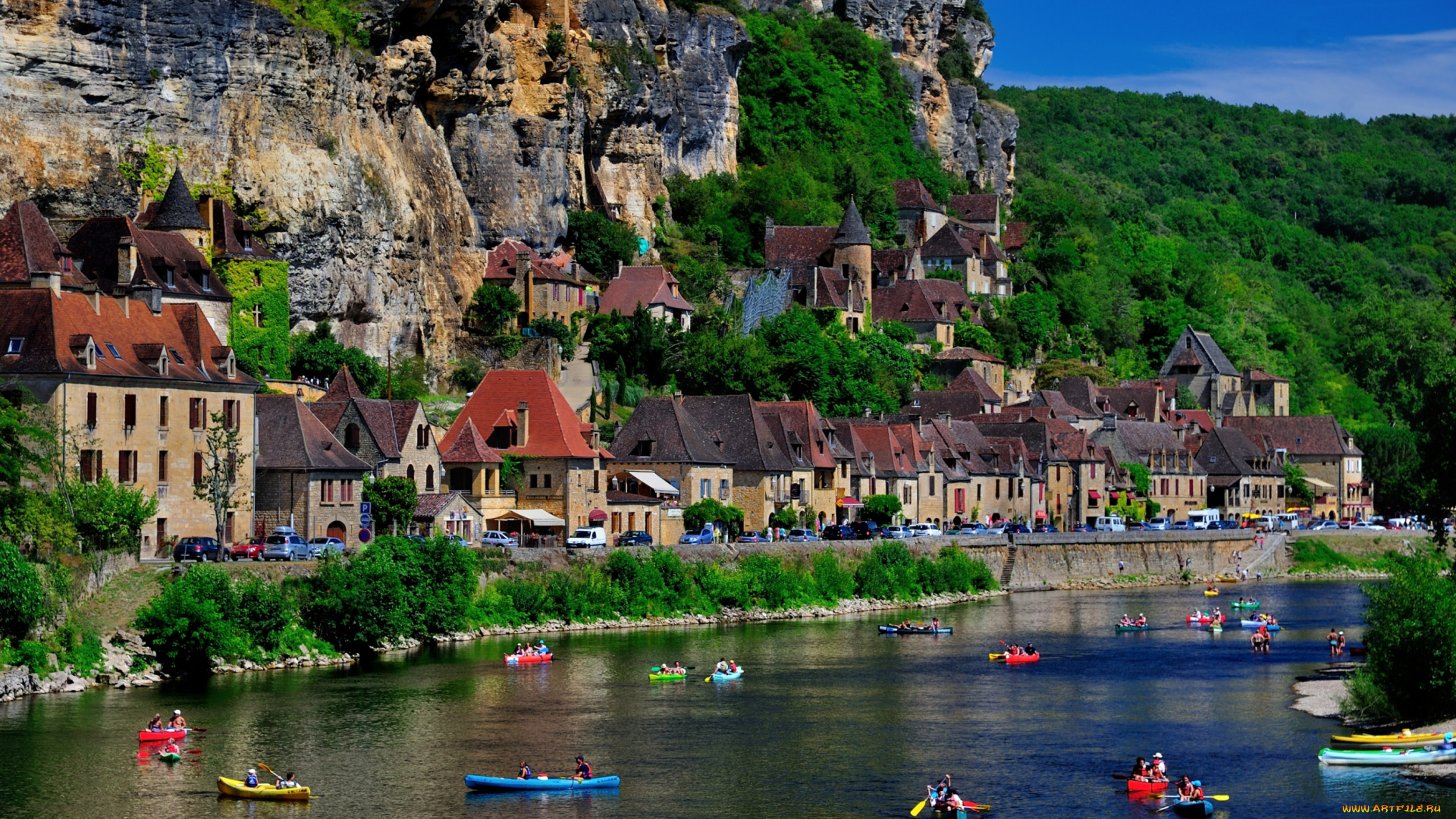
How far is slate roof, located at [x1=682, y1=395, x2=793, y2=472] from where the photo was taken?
96125mm

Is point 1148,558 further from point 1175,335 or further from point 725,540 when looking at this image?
point 1175,335

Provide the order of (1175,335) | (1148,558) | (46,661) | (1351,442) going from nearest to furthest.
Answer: (46,661)
(1148,558)
(1351,442)
(1175,335)

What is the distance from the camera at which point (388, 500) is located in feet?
246

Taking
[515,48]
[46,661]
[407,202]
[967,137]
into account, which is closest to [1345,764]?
[46,661]

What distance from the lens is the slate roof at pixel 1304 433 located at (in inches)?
5669

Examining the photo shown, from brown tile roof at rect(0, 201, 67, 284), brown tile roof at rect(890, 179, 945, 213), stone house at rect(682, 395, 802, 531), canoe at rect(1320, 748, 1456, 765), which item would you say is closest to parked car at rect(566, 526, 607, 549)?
stone house at rect(682, 395, 802, 531)

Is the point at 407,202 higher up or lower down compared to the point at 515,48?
lower down

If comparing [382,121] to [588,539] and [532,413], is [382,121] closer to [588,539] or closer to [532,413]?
[532,413]

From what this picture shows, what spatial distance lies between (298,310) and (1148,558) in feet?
167

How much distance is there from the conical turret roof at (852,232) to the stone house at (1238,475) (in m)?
28.1

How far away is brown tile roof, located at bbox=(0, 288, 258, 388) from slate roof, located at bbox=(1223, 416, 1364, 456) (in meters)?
93.0

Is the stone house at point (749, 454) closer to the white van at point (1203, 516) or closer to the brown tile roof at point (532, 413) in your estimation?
the brown tile roof at point (532, 413)

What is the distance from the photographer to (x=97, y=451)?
210ft

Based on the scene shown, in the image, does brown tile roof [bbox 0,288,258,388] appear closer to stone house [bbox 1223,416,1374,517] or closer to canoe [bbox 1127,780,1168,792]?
canoe [bbox 1127,780,1168,792]
